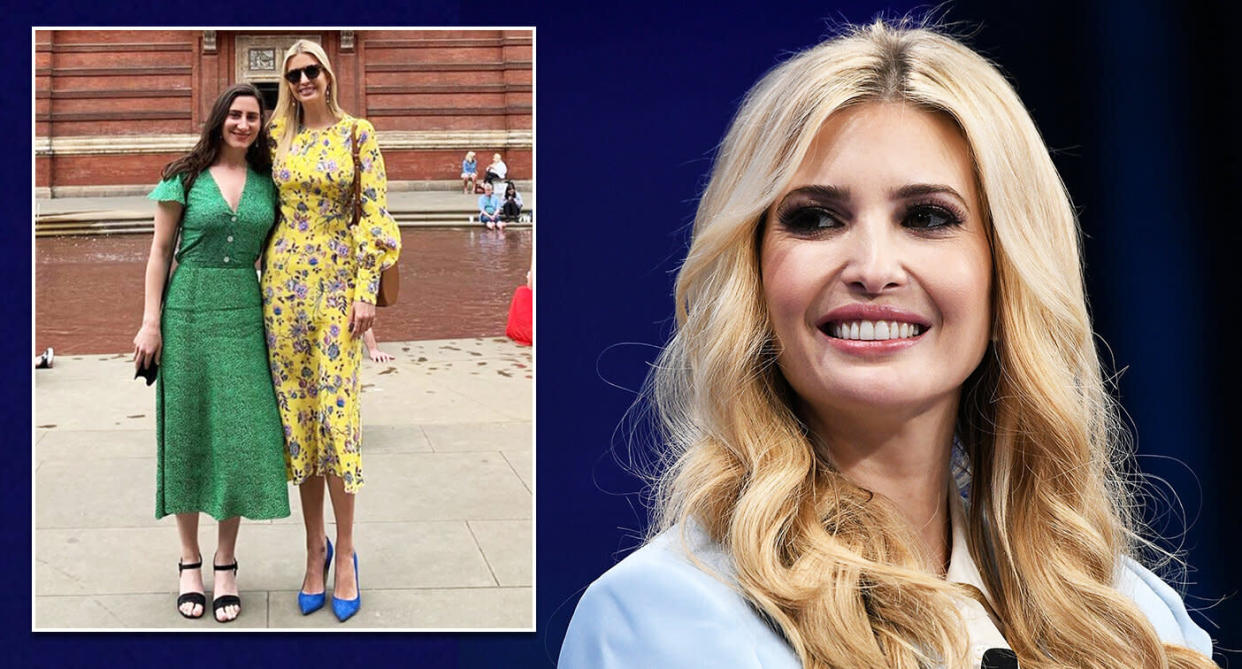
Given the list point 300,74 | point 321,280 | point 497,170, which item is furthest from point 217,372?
point 497,170

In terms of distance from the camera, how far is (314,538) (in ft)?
12.6

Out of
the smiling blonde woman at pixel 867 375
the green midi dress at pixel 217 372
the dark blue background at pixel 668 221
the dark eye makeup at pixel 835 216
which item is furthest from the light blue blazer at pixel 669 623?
the green midi dress at pixel 217 372

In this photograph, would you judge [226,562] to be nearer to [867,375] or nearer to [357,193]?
[357,193]

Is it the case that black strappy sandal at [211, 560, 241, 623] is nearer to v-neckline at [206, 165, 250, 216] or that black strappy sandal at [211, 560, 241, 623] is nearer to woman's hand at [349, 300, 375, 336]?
woman's hand at [349, 300, 375, 336]

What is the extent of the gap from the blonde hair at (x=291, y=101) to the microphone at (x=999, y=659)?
2.82 metres

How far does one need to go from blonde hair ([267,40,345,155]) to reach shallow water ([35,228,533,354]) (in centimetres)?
42

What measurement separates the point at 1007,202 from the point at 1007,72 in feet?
8.95

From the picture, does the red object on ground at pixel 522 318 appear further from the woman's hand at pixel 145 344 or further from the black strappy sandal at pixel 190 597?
the black strappy sandal at pixel 190 597

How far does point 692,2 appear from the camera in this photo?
3.87 m

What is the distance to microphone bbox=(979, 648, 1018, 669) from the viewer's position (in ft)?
4.17

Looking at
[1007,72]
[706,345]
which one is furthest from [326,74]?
[706,345]

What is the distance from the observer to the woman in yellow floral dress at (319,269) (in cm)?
366

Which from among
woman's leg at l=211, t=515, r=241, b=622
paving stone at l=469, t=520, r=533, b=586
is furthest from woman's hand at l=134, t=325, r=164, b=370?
paving stone at l=469, t=520, r=533, b=586

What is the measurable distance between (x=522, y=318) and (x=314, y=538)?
2.88ft
